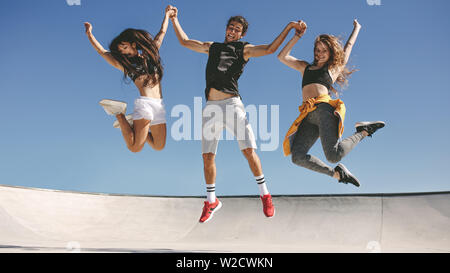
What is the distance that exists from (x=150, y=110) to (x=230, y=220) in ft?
27.2

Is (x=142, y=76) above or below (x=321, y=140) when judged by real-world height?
above

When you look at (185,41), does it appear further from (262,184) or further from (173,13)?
(262,184)

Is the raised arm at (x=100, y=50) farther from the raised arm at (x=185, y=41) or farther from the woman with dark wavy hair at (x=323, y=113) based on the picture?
the woman with dark wavy hair at (x=323, y=113)

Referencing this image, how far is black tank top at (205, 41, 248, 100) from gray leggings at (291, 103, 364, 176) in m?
1.11

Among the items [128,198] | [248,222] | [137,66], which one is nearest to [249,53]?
[137,66]

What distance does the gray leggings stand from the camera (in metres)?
5.36

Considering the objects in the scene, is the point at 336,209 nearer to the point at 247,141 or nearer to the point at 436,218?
the point at 436,218

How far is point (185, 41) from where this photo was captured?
6211 millimetres

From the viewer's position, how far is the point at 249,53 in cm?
590

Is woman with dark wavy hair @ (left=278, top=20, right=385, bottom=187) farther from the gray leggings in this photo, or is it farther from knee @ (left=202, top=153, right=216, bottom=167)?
knee @ (left=202, top=153, right=216, bottom=167)

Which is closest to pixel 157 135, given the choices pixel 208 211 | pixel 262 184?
pixel 208 211

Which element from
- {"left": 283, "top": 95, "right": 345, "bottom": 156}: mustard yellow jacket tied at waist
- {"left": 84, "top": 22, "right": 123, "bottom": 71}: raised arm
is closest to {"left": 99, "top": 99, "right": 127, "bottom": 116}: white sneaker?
{"left": 84, "top": 22, "right": 123, "bottom": 71}: raised arm

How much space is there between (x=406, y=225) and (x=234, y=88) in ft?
28.2

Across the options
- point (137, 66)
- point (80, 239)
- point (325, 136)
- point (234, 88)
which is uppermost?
point (137, 66)
